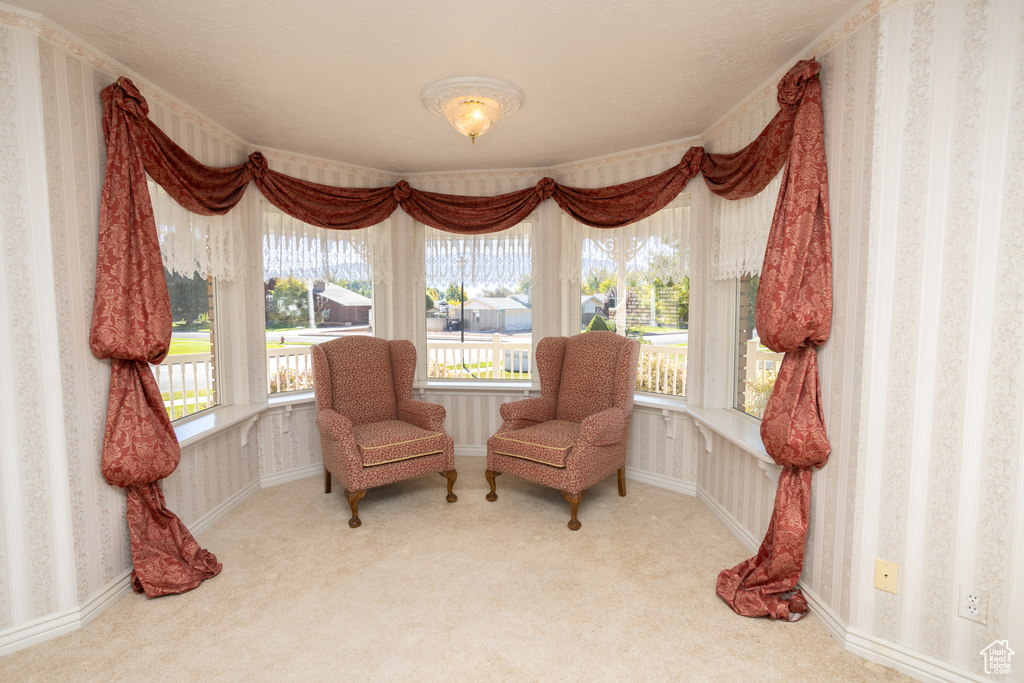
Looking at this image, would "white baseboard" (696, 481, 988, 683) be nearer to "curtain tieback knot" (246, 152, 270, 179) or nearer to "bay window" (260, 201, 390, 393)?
"bay window" (260, 201, 390, 393)

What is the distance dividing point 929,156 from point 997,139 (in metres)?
0.17

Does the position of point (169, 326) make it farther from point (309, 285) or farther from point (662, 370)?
point (662, 370)

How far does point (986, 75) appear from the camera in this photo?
1554mm

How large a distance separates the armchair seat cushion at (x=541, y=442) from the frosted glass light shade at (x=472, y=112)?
1.87 m

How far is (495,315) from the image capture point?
4.38m

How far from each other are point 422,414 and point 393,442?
0.40m

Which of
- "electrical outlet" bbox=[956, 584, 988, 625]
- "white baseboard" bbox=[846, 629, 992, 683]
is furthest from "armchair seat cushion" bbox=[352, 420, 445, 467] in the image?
"electrical outlet" bbox=[956, 584, 988, 625]

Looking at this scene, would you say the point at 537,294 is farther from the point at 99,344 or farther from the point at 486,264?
the point at 99,344

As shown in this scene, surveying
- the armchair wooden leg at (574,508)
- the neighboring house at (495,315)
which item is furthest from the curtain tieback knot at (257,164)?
the armchair wooden leg at (574,508)

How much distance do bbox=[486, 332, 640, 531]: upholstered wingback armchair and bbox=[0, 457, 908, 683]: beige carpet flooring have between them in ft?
1.00

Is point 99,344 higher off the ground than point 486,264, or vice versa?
point 486,264

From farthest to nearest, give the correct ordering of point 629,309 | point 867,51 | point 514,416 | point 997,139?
point 629,309 → point 514,416 → point 867,51 → point 997,139

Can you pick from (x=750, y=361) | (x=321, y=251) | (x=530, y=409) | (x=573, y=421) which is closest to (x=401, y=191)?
(x=321, y=251)

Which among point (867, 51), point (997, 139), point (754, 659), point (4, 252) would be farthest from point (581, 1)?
point (754, 659)
